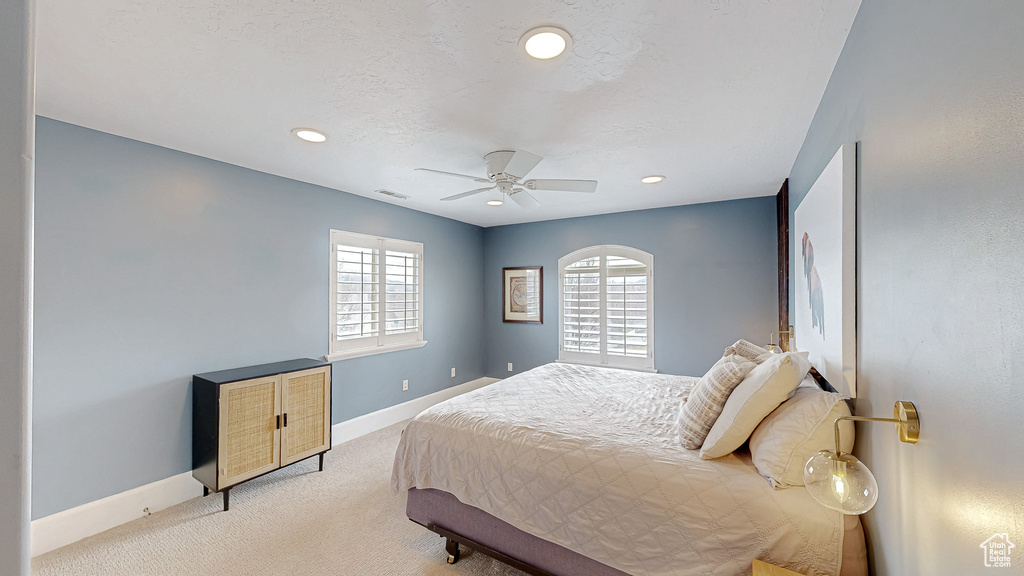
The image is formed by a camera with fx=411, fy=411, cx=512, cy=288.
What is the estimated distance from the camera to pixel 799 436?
5.09 ft

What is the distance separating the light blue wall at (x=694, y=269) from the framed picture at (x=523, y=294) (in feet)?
0.34

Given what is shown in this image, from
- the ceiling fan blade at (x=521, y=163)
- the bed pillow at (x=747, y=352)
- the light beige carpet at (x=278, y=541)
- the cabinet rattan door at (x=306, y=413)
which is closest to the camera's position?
the light beige carpet at (x=278, y=541)

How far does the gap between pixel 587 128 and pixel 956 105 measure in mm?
1767

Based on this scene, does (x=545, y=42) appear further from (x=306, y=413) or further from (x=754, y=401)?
(x=306, y=413)

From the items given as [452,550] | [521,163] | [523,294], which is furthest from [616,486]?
[523,294]

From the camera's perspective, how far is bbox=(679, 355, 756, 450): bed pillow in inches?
76.0

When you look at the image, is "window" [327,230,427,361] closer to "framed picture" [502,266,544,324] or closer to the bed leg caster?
"framed picture" [502,266,544,324]

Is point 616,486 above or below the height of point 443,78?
below

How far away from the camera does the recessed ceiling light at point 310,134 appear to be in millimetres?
2510

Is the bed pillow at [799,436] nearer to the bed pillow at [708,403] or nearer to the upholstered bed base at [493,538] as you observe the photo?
the bed pillow at [708,403]

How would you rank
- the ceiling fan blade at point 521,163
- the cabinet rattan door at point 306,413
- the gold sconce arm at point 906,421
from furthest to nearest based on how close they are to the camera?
1. the cabinet rattan door at point 306,413
2. the ceiling fan blade at point 521,163
3. the gold sconce arm at point 906,421

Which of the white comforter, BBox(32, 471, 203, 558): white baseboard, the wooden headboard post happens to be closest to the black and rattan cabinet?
BBox(32, 471, 203, 558): white baseboard

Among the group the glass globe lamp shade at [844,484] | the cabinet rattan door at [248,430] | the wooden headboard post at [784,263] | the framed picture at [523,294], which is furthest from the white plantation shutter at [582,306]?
the glass globe lamp shade at [844,484]

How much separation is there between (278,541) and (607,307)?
12.7ft
